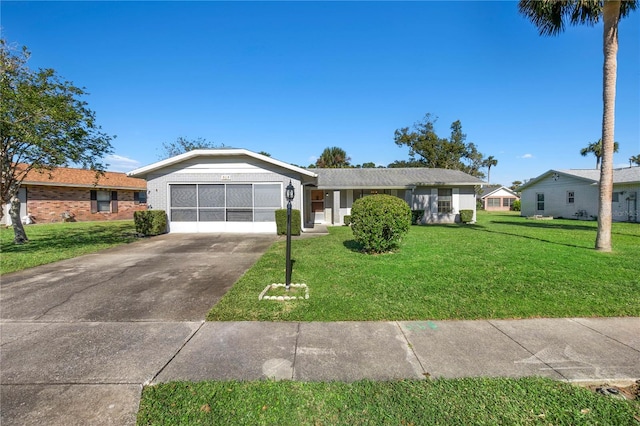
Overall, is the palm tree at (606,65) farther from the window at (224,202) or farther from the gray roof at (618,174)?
the gray roof at (618,174)

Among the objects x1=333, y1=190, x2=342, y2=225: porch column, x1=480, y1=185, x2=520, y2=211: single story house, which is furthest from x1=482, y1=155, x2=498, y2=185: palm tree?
x1=333, y1=190, x2=342, y2=225: porch column

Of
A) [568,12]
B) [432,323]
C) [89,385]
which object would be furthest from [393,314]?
[568,12]

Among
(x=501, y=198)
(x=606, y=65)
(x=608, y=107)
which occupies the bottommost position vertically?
(x=501, y=198)

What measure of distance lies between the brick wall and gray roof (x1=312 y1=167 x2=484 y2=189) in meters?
18.7

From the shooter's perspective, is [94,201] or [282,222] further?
[94,201]

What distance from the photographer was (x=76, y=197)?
800 inches

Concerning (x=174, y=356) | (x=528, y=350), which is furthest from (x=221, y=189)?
(x=528, y=350)

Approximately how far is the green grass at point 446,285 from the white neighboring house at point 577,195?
14.9 metres

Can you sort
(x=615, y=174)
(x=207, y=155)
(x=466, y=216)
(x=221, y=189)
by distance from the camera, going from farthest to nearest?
1. (x=615, y=174)
2. (x=466, y=216)
3. (x=221, y=189)
4. (x=207, y=155)

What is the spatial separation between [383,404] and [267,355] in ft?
4.35

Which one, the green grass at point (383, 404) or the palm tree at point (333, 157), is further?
the palm tree at point (333, 157)

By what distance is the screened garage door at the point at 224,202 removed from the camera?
13234 millimetres

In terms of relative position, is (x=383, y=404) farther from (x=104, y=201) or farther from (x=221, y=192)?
(x=104, y=201)

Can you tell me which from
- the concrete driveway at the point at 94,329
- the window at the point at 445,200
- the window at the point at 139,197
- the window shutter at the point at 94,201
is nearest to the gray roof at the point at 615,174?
the window at the point at 445,200
